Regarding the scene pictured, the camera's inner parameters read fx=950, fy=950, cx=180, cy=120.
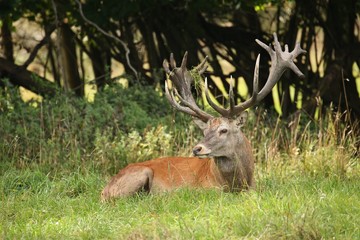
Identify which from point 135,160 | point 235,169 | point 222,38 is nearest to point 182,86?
point 235,169

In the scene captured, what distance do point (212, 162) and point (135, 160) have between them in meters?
1.92

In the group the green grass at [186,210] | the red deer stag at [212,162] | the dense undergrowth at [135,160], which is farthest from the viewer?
the red deer stag at [212,162]

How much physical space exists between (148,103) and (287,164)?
3.18m

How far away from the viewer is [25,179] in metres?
9.80

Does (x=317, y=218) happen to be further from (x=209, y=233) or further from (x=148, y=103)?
(x=148, y=103)

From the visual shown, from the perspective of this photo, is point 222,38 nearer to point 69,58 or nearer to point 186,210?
point 69,58

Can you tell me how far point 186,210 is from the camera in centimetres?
802

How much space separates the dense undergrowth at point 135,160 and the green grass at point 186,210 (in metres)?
0.01

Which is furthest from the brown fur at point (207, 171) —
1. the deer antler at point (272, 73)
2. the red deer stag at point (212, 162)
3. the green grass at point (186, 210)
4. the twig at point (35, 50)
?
the twig at point (35, 50)

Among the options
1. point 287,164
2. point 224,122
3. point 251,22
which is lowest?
point 287,164

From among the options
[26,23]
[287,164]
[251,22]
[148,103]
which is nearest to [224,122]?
[287,164]

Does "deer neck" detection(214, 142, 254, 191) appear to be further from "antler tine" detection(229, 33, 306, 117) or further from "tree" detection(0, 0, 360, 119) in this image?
"tree" detection(0, 0, 360, 119)

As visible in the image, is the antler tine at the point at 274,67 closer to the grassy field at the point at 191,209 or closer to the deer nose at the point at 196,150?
the deer nose at the point at 196,150

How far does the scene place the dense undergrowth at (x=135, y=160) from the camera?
709cm
